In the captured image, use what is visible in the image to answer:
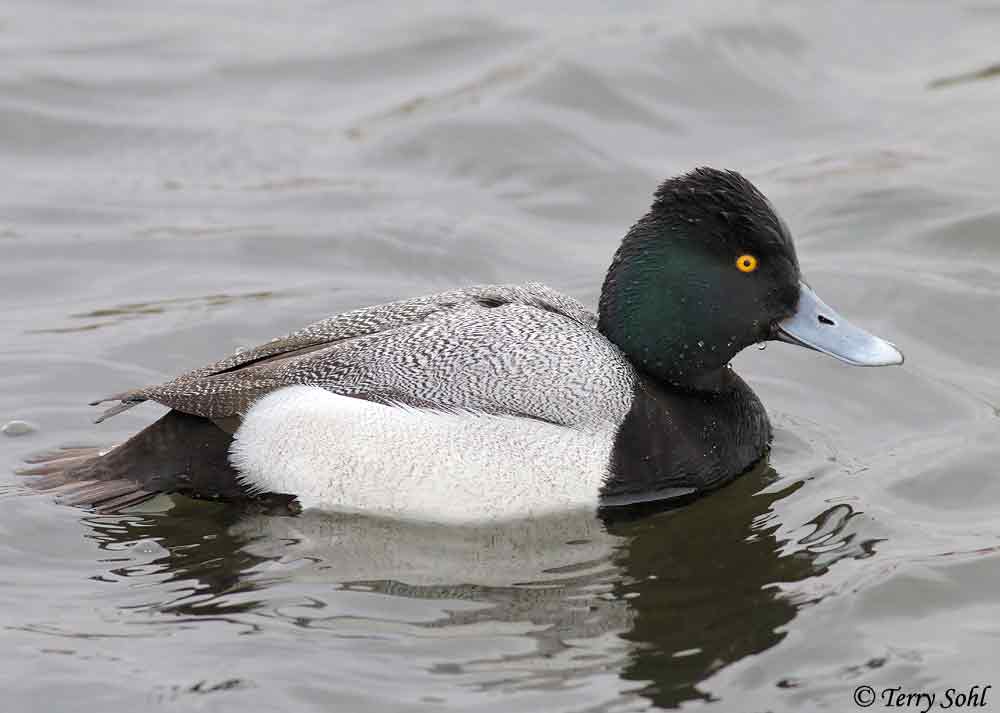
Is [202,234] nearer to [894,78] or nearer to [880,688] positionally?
[894,78]

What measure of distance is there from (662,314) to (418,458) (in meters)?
1.46

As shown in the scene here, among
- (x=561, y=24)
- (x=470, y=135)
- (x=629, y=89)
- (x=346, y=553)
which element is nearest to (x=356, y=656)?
(x=346, y=553)

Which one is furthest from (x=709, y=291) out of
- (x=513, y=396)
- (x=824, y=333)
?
(x=513, y=396)

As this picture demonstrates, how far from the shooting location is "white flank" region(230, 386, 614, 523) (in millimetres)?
8023

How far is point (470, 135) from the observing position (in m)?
13.6

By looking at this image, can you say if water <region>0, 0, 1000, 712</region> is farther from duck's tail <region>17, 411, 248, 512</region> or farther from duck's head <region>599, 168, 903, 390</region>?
duck's head <region>599, 168, 903, 390</region>

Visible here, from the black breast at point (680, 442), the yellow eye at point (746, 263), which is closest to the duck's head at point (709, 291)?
the yellow eye at point (746, 263)

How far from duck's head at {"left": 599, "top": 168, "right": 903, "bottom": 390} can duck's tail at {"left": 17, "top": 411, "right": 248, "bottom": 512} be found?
2048 millimetres

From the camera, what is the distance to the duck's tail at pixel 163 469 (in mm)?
8250

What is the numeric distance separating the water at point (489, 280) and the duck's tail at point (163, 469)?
15 centimetres

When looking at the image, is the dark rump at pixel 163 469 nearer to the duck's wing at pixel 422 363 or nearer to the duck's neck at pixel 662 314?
the duck's wing at pixel 422 363

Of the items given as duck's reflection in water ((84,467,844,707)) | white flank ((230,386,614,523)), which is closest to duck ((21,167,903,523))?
white flank ((230,386,614,523))

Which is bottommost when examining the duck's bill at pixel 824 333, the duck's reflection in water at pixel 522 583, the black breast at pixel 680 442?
the duck's reflection in water at pixel 522 583

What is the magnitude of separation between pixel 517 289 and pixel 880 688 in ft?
9.82
